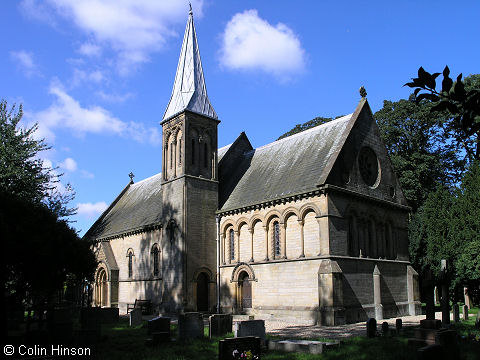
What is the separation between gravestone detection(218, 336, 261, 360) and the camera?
1129cm

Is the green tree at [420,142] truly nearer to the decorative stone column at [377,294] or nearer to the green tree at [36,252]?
the decorative stone column at [377,294]

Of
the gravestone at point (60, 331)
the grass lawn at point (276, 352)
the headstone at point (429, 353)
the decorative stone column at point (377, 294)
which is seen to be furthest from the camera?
the decorative stone column at point (377, 294)

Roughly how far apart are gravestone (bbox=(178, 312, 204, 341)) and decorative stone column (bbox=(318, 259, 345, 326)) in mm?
8242

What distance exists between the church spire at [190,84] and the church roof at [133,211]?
25.8 feet

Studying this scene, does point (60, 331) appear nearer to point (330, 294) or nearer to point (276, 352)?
point (276, 352)

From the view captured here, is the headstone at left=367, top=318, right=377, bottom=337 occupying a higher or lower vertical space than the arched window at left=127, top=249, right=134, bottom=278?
lower

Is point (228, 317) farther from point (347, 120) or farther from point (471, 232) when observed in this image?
point (471, 232)

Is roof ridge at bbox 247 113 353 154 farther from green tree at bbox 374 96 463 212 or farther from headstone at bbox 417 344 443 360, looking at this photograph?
headstone at bbox 417 344 443 360

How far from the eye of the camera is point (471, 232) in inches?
1154

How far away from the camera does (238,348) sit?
11.4m

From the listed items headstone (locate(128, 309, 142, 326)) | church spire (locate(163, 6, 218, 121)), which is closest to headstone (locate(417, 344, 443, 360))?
headstone (locate(128, 309, 142, 326))

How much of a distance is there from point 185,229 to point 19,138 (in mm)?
12942

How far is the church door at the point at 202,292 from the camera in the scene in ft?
98.0

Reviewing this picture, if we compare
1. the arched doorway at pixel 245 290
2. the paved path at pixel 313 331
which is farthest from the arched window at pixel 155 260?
the paved path at pixel 313 331
